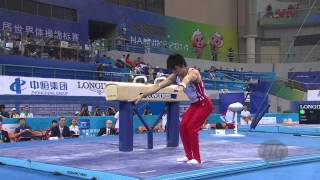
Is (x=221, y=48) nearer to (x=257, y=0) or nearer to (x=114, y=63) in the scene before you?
(x=257, y=0)

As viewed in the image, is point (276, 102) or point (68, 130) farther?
point (276, 102)

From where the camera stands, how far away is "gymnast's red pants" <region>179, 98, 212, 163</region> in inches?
246

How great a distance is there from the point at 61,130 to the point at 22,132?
1031mm

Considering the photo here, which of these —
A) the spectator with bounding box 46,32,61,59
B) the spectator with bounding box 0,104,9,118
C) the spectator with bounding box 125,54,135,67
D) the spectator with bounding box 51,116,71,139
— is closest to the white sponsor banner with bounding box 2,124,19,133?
the spectator with bounding box 51,116,71,139

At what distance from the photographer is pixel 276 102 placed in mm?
31484

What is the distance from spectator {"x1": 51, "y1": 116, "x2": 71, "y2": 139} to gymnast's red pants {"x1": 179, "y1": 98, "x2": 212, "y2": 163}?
6982 mm

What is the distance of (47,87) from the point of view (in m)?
16.5

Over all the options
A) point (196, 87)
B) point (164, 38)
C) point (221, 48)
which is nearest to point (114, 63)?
point (164, 38)

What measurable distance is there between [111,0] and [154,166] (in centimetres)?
2256

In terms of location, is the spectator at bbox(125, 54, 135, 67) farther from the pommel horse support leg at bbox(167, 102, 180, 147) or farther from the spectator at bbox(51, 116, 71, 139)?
the pommel horse support leg at bbox(167, 102, 180, 147)

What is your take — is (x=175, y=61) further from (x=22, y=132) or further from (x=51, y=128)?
(x=22, y=132)

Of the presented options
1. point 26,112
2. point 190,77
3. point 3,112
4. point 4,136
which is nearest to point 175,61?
point 190,77

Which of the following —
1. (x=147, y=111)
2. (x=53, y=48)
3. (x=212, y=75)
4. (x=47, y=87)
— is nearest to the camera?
(x=47, y=87)

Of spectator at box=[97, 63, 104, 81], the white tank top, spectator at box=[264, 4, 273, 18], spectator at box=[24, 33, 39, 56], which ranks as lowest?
the white tank top
